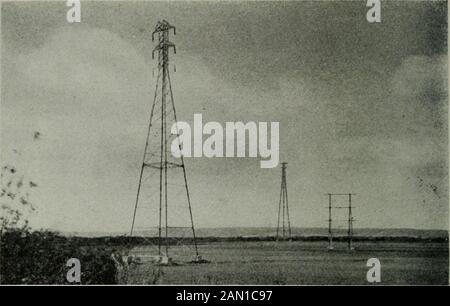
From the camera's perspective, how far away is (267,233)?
626cm

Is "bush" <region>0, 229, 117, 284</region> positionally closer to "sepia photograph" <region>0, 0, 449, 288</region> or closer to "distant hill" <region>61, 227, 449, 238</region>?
"sepia photograph" <region>0, 0, 449, 288</region>

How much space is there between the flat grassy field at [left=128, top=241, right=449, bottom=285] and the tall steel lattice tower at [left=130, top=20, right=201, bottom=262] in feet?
0.58

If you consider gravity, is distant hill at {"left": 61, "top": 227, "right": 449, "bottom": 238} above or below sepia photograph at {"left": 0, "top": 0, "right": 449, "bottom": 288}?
below

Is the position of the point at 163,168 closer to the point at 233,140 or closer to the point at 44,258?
the point at 233,140

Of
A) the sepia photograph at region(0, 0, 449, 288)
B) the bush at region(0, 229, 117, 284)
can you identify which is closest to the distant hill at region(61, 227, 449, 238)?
the sepia photograph at region(0, 0, 449, 288)

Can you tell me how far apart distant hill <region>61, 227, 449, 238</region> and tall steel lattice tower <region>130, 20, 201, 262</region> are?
0.06 m

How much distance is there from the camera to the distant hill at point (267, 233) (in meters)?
6.18

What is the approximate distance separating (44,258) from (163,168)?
1.36 m

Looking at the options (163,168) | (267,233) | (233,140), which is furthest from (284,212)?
(163,168)

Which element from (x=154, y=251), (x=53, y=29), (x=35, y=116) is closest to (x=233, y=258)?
(x=154, y=251)

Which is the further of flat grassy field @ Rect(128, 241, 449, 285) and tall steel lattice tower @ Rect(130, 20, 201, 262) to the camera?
tall steel lattice tower @ Rect(130, 20, 201, 262)

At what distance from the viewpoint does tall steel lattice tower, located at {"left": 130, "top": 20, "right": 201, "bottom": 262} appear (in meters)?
6.30

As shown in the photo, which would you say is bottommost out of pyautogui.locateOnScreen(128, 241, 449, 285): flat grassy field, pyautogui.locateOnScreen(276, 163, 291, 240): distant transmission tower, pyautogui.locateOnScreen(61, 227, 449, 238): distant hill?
pyautogui.locateOnScreen(128, 241, 449, 285): flat grassy field

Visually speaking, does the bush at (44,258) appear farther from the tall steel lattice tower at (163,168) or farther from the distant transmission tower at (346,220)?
the distant transmission tower at (346,220)
